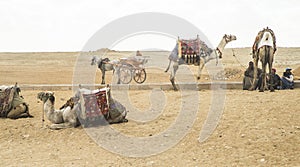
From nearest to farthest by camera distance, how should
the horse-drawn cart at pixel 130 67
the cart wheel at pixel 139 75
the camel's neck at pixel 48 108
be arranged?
the camel's neck at pixel 48 108, the horse-drawn cart at pixel 130 67, the cart wheel at pixel 139 75

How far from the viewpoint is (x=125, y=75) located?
16.4m

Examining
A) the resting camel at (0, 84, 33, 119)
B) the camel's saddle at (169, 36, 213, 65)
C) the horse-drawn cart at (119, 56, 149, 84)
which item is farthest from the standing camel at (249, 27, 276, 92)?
the resting camel at (0, 84, 33, 119)

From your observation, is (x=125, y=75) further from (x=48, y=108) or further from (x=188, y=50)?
(x=48, y=108)

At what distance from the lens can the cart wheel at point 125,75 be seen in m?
16.2

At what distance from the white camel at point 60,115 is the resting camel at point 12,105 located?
3.95 ft

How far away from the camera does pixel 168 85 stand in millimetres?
13891

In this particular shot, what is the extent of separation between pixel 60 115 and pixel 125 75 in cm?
762

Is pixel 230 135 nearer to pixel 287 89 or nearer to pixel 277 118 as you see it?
pixel 277 118

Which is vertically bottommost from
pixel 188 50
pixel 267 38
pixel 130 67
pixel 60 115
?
pixel 60 115

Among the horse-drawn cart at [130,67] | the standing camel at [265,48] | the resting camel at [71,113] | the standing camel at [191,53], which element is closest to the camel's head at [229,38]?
the standing camel at [191,53]

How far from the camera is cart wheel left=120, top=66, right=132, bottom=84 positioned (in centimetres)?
1623

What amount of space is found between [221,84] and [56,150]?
7.25 m

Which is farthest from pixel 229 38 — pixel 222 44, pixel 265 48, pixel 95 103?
pixel 95 103

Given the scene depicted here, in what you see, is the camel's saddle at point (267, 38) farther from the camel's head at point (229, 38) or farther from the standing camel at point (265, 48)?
the camel's head at point (229, 38)
